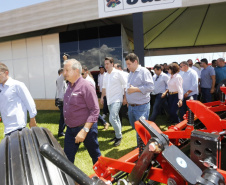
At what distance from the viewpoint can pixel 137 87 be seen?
10.9ft

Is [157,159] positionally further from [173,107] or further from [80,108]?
[173,107]

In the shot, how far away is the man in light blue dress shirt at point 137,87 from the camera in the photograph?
3.30 m

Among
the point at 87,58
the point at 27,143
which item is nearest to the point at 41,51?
the point at 87,58

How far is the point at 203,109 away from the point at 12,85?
2497 millimetres

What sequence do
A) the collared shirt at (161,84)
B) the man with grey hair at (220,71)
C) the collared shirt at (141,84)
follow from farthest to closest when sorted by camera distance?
the man with grey hair at (220,71) < the collared shirt at (161,84) < the collared shirt at (141,84)

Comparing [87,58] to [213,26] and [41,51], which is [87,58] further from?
[213,26]

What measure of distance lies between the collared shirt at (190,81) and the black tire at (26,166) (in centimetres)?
441

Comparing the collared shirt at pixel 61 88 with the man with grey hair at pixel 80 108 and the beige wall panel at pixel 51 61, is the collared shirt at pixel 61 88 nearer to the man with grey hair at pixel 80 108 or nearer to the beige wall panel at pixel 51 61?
the man with grey hair at pixel 80 108

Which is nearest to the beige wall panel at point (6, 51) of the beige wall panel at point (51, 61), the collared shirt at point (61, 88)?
the beige wall panel at point (51, 61)

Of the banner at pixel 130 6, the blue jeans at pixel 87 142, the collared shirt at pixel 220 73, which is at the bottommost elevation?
the blue jeans at pixel 87 142

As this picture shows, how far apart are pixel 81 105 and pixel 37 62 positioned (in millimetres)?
8859

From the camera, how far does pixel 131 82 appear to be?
349cm

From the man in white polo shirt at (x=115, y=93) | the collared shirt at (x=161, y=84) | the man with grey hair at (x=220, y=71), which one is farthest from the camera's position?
the man with grey hair at (x=220, y=71)

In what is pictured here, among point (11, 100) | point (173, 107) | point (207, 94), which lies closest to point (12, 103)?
point (11, 100)
